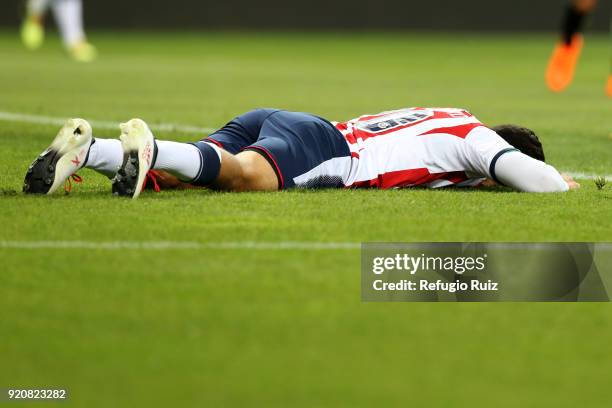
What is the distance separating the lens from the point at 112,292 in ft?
11.6

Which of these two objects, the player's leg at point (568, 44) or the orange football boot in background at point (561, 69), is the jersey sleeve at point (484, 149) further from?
the orange football boot in background at point (561, 69)

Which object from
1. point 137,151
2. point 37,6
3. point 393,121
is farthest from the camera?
point 37,6

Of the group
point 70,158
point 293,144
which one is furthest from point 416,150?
point 70,158

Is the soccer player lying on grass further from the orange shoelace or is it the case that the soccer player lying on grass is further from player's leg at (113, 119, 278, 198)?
the orange shoelace

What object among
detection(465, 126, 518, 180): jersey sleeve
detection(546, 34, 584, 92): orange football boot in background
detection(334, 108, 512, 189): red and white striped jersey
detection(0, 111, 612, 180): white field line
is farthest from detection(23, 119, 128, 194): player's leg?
detection(546, 34, 584, 92): orange football boot in background

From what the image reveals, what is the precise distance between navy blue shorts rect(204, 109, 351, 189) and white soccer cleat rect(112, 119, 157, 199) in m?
0.57

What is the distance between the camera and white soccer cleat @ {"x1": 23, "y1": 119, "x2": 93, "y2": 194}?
→ 4.90m

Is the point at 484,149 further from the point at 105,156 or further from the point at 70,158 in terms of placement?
the point at 70,158

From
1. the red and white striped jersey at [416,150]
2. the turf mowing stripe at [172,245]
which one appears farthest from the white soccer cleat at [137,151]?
the red and white striped jersey at [416,150]

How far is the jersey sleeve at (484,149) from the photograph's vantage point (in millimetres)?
5219

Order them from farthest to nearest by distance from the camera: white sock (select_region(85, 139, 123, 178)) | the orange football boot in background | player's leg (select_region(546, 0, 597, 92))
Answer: the orange football boot in background < player's leg (select_region(546, 0, 597, 92)) < white sock (select_region(85, 139, 123, 178))

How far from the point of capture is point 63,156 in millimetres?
4906

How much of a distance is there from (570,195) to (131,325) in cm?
274

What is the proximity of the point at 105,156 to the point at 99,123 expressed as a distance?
3782mm
